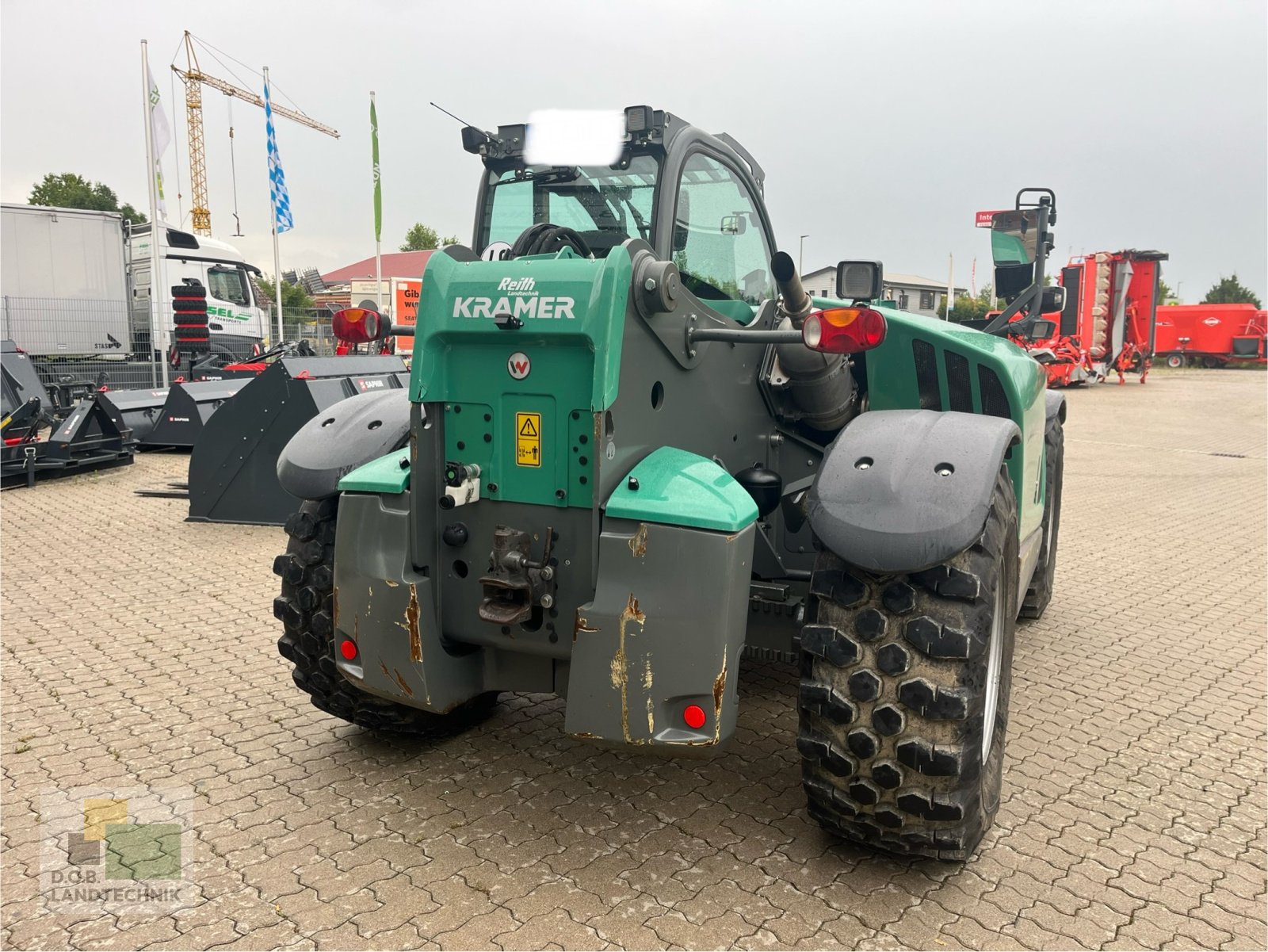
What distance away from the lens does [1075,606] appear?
609 centimetres

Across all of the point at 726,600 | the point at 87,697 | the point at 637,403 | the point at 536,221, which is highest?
the point at 536,221

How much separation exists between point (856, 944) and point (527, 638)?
1.30 metres

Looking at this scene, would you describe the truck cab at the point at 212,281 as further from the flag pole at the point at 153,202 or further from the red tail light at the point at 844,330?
the red tail light at the point at 844,330

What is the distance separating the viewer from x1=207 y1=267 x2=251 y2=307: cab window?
20.5 meters

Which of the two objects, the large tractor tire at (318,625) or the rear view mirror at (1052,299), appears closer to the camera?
the large tractor tire at (318,625)

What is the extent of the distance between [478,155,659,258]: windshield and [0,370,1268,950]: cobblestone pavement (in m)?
2.06

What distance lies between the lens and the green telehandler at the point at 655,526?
2.69m

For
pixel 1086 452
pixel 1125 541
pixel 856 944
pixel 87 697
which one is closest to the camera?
pixel 856 944

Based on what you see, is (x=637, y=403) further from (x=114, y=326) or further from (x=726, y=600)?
(x=114, y=326)

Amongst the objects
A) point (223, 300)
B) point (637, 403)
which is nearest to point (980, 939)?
point (637, 403)

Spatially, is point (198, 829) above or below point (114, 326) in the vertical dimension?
below

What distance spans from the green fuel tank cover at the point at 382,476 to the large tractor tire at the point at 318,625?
403 mm

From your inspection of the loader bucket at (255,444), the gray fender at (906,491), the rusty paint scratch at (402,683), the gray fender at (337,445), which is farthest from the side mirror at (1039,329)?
the loader bucket at (255,444)

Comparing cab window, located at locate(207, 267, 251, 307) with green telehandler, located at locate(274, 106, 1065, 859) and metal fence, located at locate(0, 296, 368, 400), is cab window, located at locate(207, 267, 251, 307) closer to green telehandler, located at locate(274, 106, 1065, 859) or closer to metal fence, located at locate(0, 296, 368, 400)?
metal fence, located at locate(0, 296, 368, 400)
